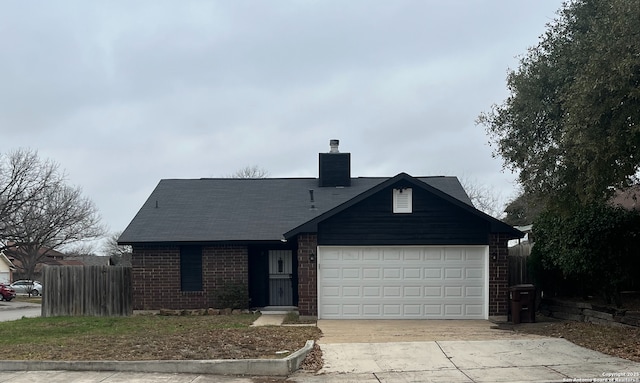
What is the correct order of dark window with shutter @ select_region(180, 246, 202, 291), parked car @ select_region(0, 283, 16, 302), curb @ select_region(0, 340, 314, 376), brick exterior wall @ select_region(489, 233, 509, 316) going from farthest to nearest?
parked car @ select_region(0, 283, 16, 302), dark window with shutter @ select_region(180, 246, 202, 291), brick exterior wall @ select_region(489, 233, 509, 316), curb @ select_region(0, 340, 314, 376)

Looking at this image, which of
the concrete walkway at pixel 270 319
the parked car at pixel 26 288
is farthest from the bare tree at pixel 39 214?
the concrete walkway at pixel 270 319

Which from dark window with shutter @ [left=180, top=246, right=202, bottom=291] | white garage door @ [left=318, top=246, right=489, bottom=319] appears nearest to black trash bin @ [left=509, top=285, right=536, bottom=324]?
white garage door @ [left=318, top=246, right=489, bottom=319]

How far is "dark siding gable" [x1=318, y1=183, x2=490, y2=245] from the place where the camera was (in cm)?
1670

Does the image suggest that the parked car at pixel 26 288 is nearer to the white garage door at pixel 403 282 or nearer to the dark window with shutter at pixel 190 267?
the dark window with shutter at pixel 190 267

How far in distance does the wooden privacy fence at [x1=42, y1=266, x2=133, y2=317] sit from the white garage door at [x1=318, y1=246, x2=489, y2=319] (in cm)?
694

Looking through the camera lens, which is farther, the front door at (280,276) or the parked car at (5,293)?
the parked car at (5,293)

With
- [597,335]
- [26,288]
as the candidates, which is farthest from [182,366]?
[26,288]

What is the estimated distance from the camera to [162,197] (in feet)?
72.3

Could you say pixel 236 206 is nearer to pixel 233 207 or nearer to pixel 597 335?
pixel 233 207

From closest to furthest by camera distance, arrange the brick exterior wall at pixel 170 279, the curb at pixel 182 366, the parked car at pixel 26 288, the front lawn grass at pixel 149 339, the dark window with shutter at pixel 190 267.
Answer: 1. the curb at pixel 182 366
2. the front lawn grass at pixel 149 339
3. the brick exterior wall at pixel 170 279
4. the dark window with shutter at pixel 190 267
5. the parked car at pixel 26 288

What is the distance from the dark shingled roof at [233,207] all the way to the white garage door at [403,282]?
2.98 metres

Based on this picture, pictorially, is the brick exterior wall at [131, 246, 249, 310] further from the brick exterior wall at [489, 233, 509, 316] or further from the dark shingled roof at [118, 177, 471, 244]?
the brick exterior wall at [489, 233, 509, 316]

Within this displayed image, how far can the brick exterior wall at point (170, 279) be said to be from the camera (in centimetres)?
1912

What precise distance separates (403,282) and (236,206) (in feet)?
24.0
